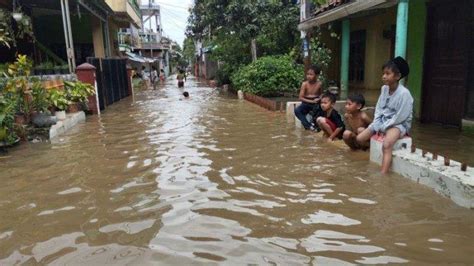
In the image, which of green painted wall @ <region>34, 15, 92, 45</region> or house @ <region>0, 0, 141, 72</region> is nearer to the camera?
house @ <region>0, 0, 141, 72</region>

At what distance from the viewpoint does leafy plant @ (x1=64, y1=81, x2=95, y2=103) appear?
1150 cm

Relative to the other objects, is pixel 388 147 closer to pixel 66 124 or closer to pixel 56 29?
pixel 66 124

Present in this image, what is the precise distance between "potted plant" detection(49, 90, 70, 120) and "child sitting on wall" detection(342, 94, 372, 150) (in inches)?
271

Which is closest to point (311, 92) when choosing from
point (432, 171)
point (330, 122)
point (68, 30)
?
point (330, 122)

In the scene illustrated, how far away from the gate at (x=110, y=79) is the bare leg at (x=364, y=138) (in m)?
10.1

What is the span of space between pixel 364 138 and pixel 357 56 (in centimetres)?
1135

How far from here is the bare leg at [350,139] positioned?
618cm

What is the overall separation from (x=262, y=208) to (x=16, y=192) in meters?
2.97

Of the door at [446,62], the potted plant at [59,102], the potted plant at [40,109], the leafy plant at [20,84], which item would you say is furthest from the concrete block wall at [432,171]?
the potted plant at [59,102]

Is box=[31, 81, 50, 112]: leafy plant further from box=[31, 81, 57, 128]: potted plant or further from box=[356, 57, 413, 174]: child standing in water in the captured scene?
box=[356, 57, 413, 174]: child standing in water

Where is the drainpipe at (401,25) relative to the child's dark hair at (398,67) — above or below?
above

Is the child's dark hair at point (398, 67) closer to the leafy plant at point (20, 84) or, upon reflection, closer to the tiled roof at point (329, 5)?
the tiled roof at point (329, 5)

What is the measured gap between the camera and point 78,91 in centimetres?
1179

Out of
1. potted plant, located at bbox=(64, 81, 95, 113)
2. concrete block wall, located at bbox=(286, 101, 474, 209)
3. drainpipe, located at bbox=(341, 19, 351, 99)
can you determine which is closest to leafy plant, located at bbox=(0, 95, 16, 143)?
potted plant, located at bbox=(64, 81, 95, 113)
